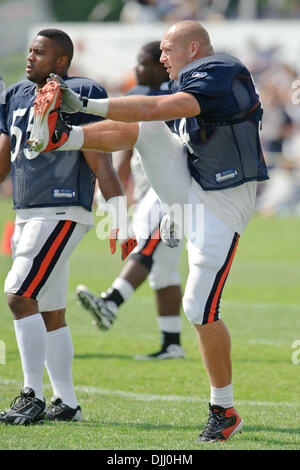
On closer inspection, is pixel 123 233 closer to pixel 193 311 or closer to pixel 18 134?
pixel 193 311

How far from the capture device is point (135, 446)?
3707mm

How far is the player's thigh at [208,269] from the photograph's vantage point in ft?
12.8

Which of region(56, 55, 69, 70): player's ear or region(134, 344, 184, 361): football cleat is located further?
region(134, 344, 184, 361): football cleat

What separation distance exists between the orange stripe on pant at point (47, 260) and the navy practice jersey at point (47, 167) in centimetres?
13

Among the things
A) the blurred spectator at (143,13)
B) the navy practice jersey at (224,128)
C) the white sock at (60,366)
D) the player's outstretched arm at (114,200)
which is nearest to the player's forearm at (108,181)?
the player's outstretched arm at (114,200)

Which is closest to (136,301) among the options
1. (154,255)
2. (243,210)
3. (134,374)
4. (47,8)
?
(154,255)

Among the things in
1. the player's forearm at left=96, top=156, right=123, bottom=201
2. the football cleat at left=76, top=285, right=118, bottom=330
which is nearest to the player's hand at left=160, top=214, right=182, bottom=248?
the player's forearm at left=96, top=156, right=123, bottom=201

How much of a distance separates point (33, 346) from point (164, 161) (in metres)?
1.11

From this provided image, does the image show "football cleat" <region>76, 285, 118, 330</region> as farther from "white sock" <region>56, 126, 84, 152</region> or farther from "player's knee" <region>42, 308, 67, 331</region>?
"white sock" <region>56, 126, 84, 152</region>

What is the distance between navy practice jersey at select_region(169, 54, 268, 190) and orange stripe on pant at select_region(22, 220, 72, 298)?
713mm

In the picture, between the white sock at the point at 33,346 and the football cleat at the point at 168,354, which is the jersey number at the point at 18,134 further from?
the football cleat at the point at 168,354

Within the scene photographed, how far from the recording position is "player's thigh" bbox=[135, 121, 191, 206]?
12.8ft

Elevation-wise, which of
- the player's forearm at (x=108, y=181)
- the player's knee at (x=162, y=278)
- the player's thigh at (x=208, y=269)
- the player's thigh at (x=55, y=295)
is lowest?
the player's knee at (x=162, y=278)

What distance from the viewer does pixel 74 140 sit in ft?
12.1
